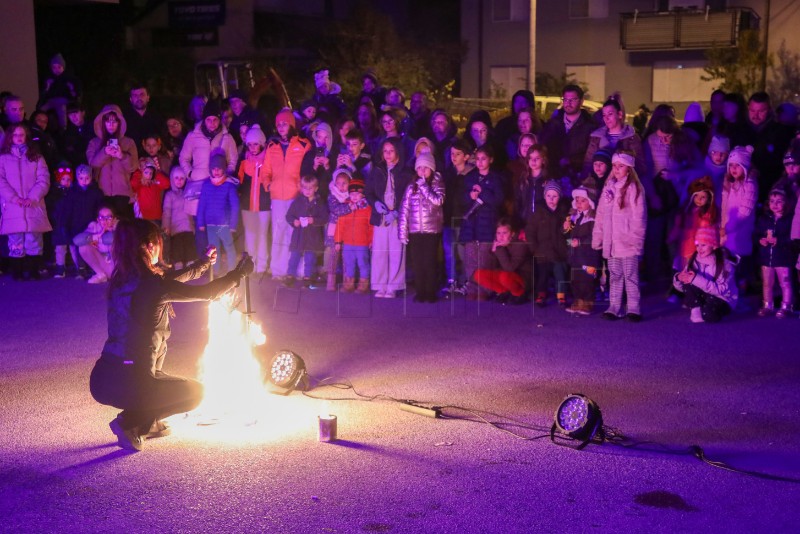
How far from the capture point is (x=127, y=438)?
249 inches

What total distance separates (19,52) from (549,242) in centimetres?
1166

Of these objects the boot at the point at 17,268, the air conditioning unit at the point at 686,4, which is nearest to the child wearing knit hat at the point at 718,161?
the boot at the point at 17,268

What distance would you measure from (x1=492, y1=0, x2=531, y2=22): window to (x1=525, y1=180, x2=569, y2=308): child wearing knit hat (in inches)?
1010

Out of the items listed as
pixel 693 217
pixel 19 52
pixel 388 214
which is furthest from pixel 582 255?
pixel 19 52

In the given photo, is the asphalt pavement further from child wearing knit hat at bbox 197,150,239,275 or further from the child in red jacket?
the child in red jacket

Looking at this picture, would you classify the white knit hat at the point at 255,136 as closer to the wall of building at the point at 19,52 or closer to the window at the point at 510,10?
the wall of building at the point at 19,52

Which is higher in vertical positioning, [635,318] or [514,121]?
[514,121]

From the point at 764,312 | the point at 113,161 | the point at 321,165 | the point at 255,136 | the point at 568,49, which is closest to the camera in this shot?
the point at 764,312

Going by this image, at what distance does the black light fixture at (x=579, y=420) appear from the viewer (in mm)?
6254

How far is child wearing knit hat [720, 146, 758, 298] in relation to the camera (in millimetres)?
10555

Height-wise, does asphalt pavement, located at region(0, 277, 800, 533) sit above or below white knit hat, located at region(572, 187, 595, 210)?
below

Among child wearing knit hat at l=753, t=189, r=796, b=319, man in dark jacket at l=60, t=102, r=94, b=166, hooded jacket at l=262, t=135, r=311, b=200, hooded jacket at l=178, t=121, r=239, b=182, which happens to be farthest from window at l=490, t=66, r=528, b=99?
child wearing knit hat at l=753, t=189, r=796, b=319

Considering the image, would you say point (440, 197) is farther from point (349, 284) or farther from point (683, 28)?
point (683, 28)

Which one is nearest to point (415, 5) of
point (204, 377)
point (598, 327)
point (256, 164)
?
point (256, 164)
